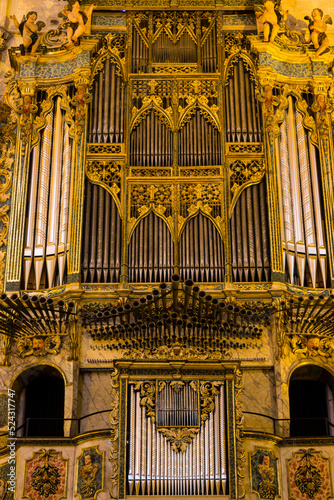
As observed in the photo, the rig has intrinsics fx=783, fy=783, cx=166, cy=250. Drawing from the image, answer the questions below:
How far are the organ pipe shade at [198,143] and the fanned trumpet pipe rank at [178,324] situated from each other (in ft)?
13.2

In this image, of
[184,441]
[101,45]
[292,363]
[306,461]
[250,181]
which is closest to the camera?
[184,441]

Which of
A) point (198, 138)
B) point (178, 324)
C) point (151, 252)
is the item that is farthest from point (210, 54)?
point (178, 324)

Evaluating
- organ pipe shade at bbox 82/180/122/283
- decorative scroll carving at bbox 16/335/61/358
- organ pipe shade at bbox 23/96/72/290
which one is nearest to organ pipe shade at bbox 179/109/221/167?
organ pipe shade at bbox 82/180/122/283

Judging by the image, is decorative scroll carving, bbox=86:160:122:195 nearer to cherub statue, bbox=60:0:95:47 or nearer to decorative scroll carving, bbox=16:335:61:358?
cherub statue, bbox=60:0:95:47

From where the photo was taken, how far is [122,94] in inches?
902

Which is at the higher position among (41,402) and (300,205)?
(300,205)

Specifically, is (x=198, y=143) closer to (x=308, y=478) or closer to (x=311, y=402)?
(x=311, y=402)

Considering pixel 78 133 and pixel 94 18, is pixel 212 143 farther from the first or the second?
pixel 94 18

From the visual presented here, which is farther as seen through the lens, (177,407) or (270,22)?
(270,22)

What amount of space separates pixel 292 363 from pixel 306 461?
2854mm

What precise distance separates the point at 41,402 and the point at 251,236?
7.36m

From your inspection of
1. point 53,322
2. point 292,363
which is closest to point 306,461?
point 292,363

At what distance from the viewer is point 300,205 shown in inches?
855

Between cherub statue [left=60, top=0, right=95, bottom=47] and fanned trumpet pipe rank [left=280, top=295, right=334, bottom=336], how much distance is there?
9.92 m
